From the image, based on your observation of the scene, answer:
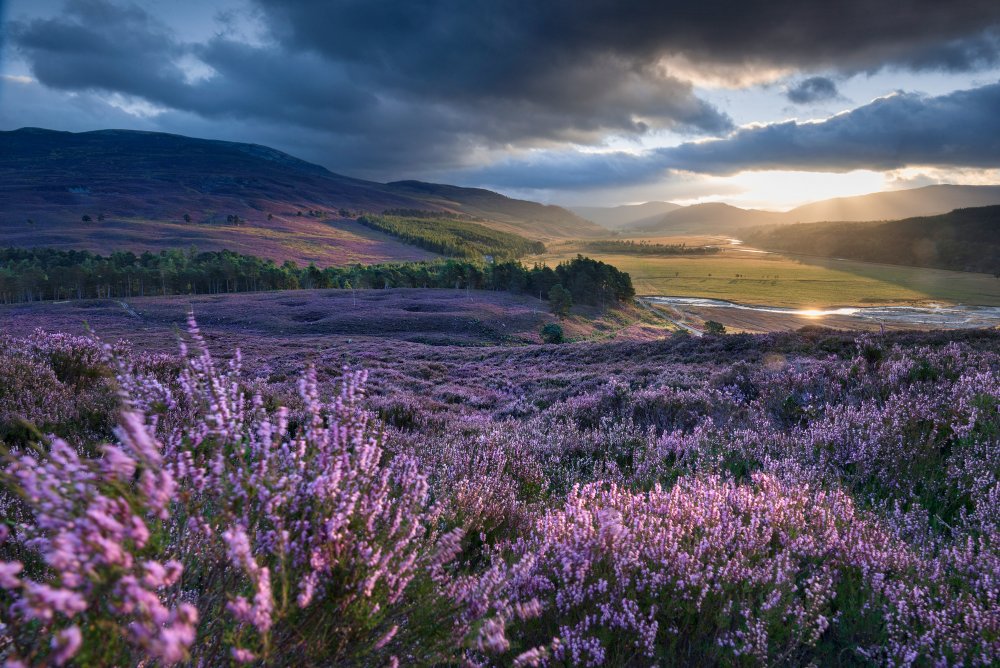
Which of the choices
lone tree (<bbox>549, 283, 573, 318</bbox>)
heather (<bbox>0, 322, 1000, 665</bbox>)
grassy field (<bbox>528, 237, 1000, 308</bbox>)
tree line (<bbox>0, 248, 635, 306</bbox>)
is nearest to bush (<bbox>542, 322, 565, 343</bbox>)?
lone tree (<bbox>549, 283, 573, 318</bbox>)

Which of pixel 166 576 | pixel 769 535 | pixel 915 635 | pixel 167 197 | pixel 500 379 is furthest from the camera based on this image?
pixel 167 197

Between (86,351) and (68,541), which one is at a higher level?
(68,541)

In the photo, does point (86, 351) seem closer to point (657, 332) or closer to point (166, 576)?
point (166, 576)

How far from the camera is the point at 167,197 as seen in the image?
148m

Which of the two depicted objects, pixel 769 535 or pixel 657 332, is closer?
pixel 769 535

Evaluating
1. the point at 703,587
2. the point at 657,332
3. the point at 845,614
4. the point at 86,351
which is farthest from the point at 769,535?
the point at 657,332

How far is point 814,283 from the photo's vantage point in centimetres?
10944

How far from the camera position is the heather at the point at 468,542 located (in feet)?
4.43

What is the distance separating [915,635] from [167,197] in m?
181

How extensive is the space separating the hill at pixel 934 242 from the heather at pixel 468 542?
154 m

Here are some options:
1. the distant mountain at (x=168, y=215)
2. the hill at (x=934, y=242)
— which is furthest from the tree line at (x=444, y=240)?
the hill at (x=934, y=242)

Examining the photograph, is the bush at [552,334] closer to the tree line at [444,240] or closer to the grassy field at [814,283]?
the grassy field at [814,283]

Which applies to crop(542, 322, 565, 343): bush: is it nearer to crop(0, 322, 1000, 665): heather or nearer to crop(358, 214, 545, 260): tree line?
crop(0, 322, 1000, 665): heather

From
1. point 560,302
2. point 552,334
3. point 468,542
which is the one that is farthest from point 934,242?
point 468,542
